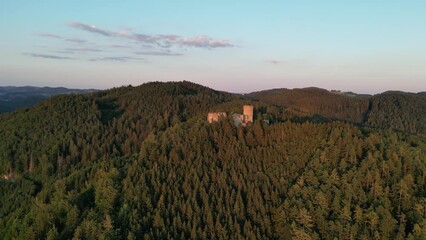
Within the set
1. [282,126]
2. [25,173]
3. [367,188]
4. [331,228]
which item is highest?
[282,126]

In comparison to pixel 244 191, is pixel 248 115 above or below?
above

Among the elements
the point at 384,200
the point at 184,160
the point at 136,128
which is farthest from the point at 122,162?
the point at 136,128

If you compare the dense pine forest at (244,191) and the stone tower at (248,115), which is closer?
the dense pine forest at (244,191)

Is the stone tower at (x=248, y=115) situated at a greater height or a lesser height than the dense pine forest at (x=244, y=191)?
greater

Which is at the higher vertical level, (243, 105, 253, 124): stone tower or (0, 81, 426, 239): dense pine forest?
(243, 105, 253, 124): stone tower

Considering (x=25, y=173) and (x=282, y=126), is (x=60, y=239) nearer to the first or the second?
(x=282, y=126)

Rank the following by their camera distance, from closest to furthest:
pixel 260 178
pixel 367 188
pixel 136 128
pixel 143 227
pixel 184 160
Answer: pixel 143 227, pixel 367 188, pixel 260 178, pixel 184 160, pixel 136 128

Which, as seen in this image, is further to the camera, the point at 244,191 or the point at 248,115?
the point at 248,115

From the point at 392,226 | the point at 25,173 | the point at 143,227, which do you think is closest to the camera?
the point at 392,226

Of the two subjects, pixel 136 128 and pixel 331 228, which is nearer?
pixel 331 228

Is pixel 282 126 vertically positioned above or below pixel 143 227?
above

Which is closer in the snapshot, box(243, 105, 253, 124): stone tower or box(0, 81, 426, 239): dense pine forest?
box(0, 81, 426, 239): dense pine forest
